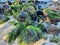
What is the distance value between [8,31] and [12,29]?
6.9 inches

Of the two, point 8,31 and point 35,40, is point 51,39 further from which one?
point 8,31

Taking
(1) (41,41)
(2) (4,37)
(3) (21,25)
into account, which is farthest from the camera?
(3) (21,25)

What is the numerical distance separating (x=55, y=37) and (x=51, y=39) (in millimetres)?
226

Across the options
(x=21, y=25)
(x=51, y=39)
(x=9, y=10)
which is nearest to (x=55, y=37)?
(x=51, y=39)

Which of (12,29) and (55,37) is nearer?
(55,37)

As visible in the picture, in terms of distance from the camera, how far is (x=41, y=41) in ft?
20.9

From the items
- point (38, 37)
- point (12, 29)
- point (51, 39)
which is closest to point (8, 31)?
point (12, 29)

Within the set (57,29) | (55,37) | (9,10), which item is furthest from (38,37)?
(9,10)

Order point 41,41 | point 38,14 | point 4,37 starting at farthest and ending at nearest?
1. point 38,14
2. point 4,37
3. point 41,41

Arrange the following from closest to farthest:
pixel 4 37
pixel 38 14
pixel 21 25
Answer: pixel 4 37
pixel 21 25
pixel 38 14

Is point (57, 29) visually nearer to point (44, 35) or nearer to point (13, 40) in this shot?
point (44, 35)

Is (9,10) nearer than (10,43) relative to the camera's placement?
No

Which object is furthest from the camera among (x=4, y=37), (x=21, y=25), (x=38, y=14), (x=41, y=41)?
(x=38, y=14)

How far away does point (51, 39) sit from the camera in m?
6.60
